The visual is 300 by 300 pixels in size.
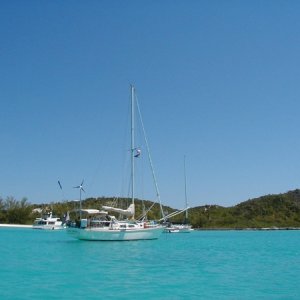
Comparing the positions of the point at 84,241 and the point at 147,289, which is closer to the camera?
the point at 147,289

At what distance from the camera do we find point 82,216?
198 feet

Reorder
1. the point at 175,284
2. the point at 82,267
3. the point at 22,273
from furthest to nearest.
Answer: the point at 82,267 → the point at 22,273 → the point at 175,284

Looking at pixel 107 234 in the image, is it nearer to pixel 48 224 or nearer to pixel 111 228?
pixel 111 228

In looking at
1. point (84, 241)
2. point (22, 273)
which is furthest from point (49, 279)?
point (84, 241)

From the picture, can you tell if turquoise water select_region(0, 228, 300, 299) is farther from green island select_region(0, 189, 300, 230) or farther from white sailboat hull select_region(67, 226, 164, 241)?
green island select_region(0, 189, 300, 230)

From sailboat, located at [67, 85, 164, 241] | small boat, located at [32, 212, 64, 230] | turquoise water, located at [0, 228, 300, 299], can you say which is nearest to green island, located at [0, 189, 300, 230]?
small boat, located at [32, 212, 64, 230]

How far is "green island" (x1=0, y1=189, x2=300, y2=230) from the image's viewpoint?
111 m

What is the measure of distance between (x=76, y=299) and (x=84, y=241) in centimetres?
3762

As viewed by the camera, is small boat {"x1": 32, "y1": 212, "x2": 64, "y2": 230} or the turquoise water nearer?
the turquoise water

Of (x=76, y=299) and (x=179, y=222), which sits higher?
(x=179, y=222)

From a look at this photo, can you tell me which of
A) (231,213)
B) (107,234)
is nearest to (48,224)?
(231,213)

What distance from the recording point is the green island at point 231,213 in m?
111

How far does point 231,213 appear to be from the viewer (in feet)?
393

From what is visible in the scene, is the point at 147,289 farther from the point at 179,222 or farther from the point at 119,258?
the point at 179,222
